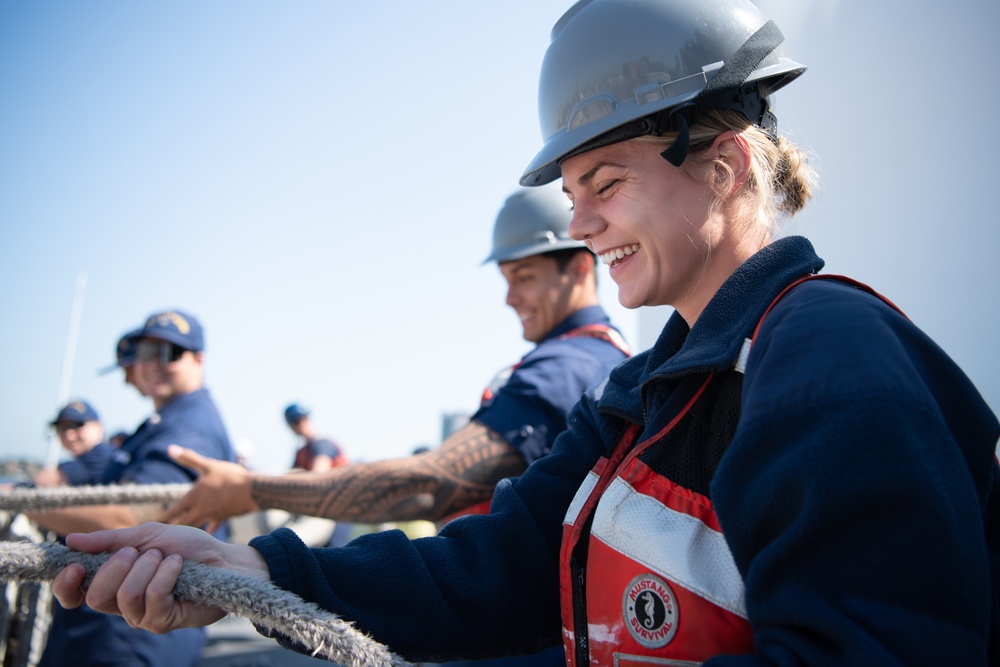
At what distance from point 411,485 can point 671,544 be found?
1.66 meters

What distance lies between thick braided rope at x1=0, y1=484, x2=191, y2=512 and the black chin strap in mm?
2484

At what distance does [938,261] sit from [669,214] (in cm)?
130

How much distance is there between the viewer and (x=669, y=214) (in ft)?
4.99

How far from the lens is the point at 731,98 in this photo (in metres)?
1.58

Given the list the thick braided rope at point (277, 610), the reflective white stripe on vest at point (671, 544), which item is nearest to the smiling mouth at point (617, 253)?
the reflective white stripe on vest at point (671, 544)

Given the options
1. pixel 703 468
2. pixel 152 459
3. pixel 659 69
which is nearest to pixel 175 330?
pixel 152 459

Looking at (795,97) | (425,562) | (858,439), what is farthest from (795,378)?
(795,97)

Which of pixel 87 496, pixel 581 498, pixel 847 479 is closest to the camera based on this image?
pixel 847 479

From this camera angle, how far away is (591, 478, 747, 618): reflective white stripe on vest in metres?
1.08

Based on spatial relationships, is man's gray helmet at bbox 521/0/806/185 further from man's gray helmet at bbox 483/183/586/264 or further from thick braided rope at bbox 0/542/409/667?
man's gray helmet at bbox 483/183/586/264

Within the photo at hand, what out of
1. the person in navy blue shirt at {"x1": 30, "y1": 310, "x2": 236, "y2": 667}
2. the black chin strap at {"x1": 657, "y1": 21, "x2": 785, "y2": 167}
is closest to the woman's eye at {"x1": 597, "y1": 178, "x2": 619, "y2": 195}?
the black chin strap at {"x1": 657, "y1": 21, "x2": 785, "y2": 167}

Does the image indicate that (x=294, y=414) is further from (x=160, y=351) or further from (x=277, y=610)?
(x=277, y=610)

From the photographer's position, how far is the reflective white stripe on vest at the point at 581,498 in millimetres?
1451

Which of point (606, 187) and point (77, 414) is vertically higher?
point (606, 187)
